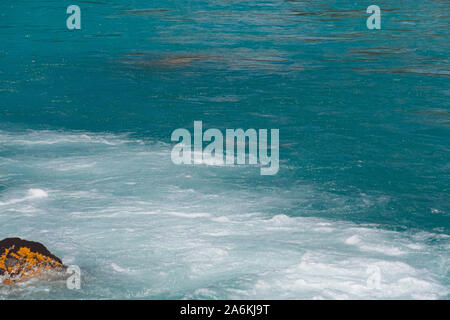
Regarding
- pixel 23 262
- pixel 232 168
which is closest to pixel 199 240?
pixel 23 262

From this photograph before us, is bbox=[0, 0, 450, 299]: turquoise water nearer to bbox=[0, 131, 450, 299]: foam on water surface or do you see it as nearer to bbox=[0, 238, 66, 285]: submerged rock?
bbox=[0, 131, 450, 299]: foam on water surface

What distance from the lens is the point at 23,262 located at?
5.49 m

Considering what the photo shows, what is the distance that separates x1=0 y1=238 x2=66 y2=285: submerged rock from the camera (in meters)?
5.41

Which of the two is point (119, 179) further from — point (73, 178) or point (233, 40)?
point (233, 40)

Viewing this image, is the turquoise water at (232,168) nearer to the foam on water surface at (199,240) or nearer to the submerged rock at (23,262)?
the foam on water surface at (199,240)

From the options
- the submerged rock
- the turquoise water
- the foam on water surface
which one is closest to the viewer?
the submerged rock

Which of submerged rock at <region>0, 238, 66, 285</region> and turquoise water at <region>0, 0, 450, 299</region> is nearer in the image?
submerged rock at <region>0, 238, 66, 285</region>

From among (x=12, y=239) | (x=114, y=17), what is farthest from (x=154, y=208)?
(x=114, y=17)

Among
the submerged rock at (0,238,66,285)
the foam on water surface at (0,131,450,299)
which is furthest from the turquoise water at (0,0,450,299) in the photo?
the submerged rock at (0,238,66,285)

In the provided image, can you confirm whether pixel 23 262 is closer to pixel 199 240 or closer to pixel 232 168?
pixel 199 240

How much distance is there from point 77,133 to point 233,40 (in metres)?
9.01

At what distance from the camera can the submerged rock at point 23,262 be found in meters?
5.41

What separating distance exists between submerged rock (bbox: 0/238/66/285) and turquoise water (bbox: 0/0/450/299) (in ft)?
0.46

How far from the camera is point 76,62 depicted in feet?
52.9
